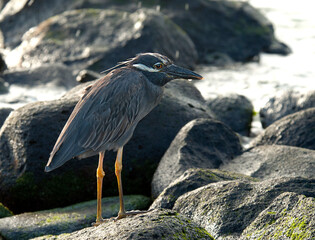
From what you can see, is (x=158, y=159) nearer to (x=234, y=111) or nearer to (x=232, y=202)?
(x=232, y=202)

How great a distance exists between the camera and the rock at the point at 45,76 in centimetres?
1299

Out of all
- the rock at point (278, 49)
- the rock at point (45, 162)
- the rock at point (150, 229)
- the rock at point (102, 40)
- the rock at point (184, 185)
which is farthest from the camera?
the rock at point (278, 49)

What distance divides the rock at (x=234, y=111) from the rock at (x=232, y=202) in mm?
5412

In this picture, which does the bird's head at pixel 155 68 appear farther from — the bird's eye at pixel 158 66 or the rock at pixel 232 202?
the rock at pixel 232 202

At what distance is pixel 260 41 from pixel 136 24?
397 cm

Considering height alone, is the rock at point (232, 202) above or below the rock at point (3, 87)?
above

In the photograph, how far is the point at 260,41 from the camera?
15680 millimetres

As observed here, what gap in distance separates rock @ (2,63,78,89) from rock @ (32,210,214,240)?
8.82 m

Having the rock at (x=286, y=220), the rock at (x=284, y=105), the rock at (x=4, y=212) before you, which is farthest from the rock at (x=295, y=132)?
the rock at (x=4, y=212)

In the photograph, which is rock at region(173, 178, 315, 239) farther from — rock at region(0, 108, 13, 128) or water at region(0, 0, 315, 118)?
water at region(0, 0, 315, 118)

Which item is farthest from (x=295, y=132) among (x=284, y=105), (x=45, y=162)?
(x=45, y=162)

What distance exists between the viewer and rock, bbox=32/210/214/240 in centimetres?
402

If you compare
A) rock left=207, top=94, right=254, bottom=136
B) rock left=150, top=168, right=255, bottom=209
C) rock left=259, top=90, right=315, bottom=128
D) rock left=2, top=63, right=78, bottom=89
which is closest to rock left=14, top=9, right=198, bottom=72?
rock left=2, top=63, right=78, bottom=89

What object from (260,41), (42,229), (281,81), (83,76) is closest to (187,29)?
(260,41)
